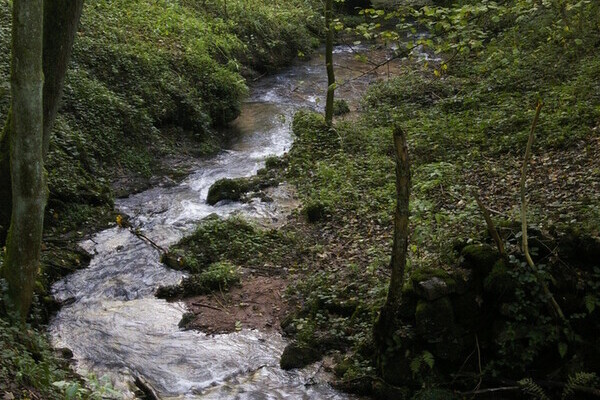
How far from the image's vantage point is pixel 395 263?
601 cm

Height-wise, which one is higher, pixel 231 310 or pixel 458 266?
pixel 458 266

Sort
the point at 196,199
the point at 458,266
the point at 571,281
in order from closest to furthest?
the point at 571,281
the point at 458,266
the point at 196,199

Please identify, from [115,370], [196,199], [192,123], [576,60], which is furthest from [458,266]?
[192,123]

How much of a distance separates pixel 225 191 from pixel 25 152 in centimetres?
687

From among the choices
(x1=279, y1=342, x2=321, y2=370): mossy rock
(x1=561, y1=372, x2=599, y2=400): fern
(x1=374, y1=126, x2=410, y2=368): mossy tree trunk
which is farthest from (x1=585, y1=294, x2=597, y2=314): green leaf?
(x1=279, y1=342, x2=321, y2=370): mossy rock

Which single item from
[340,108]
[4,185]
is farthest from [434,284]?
[340,108]

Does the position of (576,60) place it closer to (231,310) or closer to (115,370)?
(231,310)

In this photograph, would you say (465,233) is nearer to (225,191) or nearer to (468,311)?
(468,311)

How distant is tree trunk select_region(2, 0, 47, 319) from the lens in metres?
5.62

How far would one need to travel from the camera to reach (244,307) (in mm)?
8703

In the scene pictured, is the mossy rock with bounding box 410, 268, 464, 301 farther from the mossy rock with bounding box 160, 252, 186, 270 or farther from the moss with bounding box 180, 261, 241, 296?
the mossy rock with bounding box 160, 252, 186, 270

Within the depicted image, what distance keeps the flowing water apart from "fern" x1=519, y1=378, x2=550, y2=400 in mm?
2054

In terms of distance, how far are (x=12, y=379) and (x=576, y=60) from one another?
13.0 meters

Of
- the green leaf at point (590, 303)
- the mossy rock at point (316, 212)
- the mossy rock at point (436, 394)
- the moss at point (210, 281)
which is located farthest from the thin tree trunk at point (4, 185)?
the green leaf at point (590, 303)
